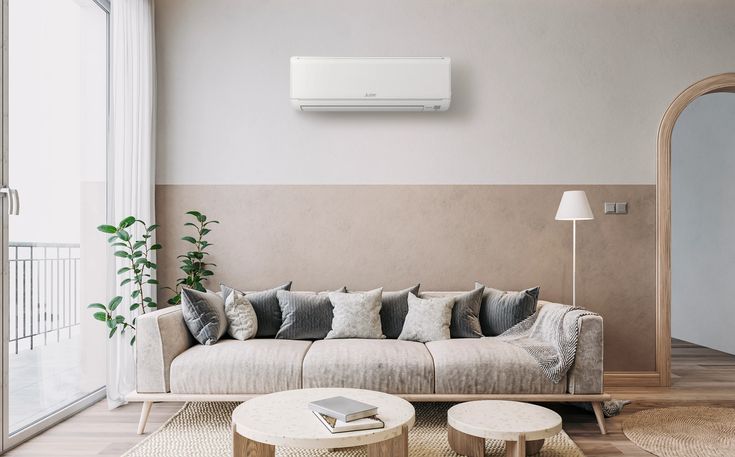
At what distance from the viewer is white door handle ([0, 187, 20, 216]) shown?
3004 mm

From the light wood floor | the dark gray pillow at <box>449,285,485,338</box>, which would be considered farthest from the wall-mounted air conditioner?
the light wood floor

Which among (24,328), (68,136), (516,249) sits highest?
(68,136)

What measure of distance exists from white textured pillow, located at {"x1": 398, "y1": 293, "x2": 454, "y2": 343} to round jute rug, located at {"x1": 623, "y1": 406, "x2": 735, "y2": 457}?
1241mm

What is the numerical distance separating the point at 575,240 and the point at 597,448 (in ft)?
5.75

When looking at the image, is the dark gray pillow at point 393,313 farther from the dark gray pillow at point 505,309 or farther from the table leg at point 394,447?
the table leg at point 394,447

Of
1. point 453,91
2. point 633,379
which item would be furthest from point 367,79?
point 633,379

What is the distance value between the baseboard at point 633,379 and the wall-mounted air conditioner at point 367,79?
2.49 meters

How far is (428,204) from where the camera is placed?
447cm

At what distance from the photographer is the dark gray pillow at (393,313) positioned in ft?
13.1

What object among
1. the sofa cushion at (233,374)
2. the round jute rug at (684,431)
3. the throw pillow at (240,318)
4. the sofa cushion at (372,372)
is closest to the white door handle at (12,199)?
the sofa cushion at (233,374)

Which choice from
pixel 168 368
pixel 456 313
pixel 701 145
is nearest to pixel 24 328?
pixel 168 368

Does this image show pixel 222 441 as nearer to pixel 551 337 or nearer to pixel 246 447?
pixel 246 447

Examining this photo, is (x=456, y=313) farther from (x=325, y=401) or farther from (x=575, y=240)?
(x=325, y=401)

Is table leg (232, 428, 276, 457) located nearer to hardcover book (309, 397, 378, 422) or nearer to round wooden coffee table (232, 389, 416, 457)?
round wooden coffee table (232, 389, 416, 457)
